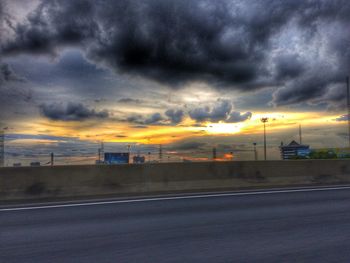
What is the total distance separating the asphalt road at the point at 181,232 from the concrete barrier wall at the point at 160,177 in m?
1.75

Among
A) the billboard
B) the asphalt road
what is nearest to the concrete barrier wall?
the asphalt road

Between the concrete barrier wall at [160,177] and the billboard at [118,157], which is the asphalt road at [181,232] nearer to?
the concrete barrier wall at [160,177]

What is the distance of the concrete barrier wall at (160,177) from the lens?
10.3 meters

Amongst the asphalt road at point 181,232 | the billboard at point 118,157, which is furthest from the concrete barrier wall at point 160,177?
Answer: the billboard at point 118,157

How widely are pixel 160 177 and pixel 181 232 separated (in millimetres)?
5505

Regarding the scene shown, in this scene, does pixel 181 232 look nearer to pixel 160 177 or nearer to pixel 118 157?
pixel 160 177

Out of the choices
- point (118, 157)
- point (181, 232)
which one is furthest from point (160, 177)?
point (118, 157)

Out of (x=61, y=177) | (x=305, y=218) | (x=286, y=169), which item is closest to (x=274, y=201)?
(x=305, y=218)

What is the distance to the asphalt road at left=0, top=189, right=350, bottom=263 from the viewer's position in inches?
197

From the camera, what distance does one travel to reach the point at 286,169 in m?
13.5

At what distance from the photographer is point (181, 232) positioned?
623 centimetres

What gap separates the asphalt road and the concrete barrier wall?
175cm

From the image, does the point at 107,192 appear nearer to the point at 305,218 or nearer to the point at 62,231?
the point at 62,231

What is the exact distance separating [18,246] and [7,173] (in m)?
5.21
